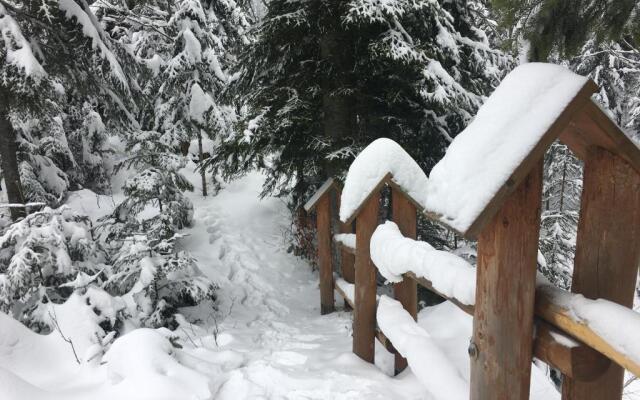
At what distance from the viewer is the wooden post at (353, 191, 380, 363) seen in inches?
142

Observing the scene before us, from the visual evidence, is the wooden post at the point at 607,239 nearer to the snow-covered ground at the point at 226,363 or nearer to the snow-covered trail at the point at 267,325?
the snow-covered ground at the point at 226,363

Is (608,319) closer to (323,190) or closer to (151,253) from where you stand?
(323,190)

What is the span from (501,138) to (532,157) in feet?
0.43

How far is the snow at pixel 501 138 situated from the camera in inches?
57.6

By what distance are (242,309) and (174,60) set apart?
7740 millimetres

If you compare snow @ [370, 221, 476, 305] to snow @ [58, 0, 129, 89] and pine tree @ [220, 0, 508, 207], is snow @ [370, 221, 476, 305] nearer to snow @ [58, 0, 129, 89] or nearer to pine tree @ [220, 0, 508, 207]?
pine tree @ [220, 0, 508, 207]

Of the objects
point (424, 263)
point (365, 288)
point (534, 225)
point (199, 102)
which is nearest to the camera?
point (534, 225)

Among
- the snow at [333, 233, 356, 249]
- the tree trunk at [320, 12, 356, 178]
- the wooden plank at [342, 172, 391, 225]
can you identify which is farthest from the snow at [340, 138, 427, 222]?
the tree trunk at [320, 12, 356, 178]

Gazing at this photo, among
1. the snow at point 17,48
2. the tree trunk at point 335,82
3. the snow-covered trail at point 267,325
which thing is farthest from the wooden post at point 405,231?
the snow at point 17,48

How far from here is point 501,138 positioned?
60.2 inches

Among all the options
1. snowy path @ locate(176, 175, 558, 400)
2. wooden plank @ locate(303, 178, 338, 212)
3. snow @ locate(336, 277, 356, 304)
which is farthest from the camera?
wooden plank @ locate(303, 178, 338, 212)

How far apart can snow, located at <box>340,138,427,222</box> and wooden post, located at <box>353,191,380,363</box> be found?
199 mm

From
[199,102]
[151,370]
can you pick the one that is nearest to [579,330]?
[151,370]

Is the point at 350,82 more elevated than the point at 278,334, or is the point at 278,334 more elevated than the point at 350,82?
the point at 350,82
